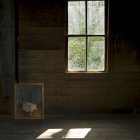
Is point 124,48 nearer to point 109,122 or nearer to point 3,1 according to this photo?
point 109,122

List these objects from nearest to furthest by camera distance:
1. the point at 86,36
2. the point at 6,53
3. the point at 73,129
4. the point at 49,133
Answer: the point at 49,133
the point at 73,129
the point at 6,53
the point at 86,36

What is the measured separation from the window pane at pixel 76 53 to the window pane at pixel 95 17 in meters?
0.28

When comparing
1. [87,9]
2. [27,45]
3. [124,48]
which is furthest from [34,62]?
[124,48]

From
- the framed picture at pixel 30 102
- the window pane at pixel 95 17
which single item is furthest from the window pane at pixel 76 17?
the framed picture at pixel 30 102

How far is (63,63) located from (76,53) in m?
0.34

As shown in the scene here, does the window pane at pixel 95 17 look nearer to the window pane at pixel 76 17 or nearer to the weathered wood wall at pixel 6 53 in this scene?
the window pane at pixel 76 17

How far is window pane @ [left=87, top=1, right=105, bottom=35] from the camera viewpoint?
13.6ft

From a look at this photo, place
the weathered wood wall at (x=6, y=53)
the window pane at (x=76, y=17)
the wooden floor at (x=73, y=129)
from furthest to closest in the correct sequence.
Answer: the window pane at (x=76, y=17) → the weathered wood wall at (x=6, y=53) → the wooden floor at (x=73, y=129)

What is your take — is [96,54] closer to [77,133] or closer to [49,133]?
[77,133]

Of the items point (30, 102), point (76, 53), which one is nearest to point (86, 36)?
point (76, 53)

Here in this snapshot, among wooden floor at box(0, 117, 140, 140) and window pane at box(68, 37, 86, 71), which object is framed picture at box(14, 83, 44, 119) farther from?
window pane at box(68, 37, 86, 71)

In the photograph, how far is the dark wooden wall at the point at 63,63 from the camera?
4082 millimetres

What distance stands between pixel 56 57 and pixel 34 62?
44cm

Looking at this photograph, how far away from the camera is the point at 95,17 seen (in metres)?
4.17
